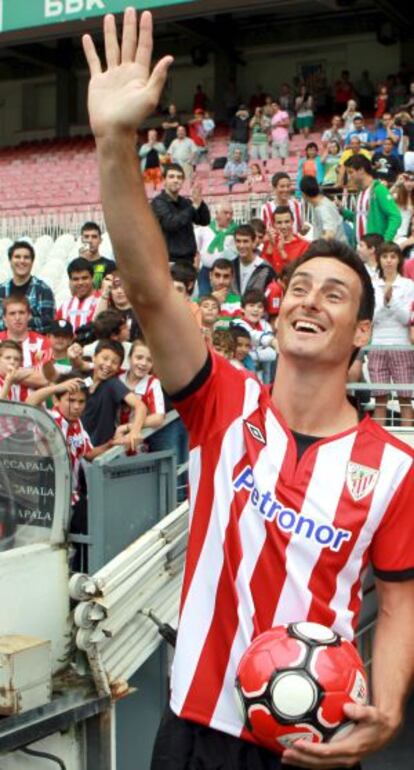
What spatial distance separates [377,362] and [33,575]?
134 inches

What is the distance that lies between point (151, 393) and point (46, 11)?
67.6 feet

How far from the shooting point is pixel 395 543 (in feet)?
8.61

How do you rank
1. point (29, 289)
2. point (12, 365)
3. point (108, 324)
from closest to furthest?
point (12, 365), point (108, 324), point (29, 289)

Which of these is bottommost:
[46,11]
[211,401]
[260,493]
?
[260,493]

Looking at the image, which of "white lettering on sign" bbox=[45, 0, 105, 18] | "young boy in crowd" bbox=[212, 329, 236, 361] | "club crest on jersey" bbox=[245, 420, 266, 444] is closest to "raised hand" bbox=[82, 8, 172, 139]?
"club crest on jersey" bbox=[245, 420, 266, 444]

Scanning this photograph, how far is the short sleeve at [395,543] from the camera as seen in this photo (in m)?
2.62

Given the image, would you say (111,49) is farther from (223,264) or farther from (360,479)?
(223,264)

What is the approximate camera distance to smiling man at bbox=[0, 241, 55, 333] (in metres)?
8.80

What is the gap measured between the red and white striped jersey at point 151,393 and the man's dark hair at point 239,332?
1.09 meters

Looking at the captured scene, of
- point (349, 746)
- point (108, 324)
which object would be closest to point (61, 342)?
point (108, 324)

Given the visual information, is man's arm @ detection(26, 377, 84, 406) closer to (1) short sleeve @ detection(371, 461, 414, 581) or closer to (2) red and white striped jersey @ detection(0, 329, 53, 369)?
(2) red and white striped jersey @ detection(0, 329, 53, 369)

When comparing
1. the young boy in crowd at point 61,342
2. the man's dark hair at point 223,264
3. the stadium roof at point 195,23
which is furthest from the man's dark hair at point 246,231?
the stadium roof at point 195,23

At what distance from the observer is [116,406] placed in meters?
6.32

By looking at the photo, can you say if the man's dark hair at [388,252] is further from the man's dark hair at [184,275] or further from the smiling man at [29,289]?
the smiling man at [29,289]
